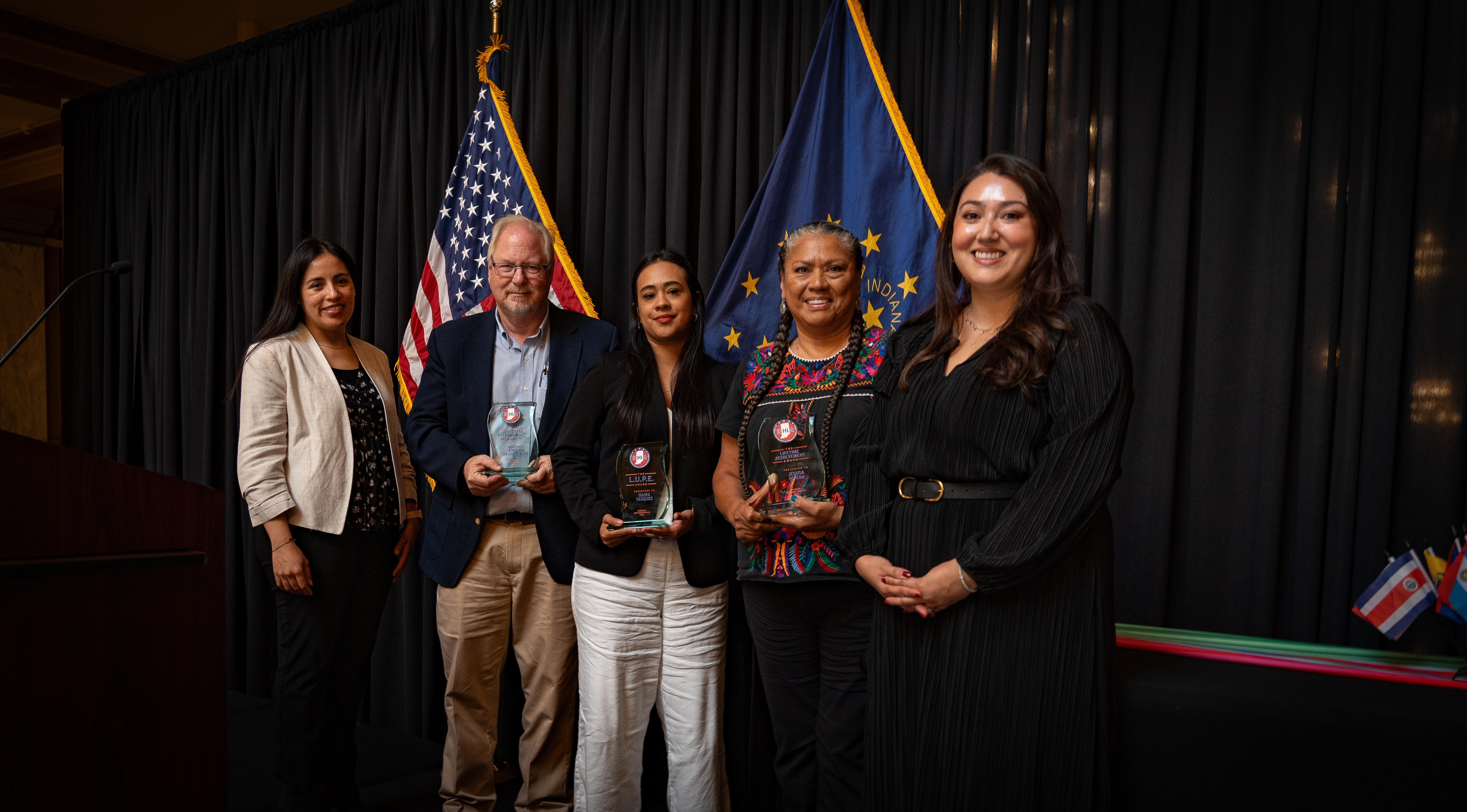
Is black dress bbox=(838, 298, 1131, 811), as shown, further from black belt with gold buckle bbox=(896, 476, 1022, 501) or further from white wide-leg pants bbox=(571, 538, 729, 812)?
white wide-leg pants bbox=(571, 538, 729, 812)

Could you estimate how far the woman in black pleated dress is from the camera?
4.83 ft

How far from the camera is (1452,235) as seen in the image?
1.98m

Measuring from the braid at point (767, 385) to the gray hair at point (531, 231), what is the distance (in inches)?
32.6

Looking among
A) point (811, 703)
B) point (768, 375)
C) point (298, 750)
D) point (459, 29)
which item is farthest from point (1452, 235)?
point (459, 29)

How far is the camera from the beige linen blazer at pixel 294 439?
2436 mm

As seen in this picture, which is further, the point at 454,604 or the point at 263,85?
the point at 263,85

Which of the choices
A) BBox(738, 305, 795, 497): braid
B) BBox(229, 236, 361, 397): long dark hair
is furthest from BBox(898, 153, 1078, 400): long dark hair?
BBox(229, 236, 361, 397): long dark hair

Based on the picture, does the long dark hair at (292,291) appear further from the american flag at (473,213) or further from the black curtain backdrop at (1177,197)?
the black curtain backdrop at (1177,197)

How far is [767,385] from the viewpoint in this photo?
2119 mm

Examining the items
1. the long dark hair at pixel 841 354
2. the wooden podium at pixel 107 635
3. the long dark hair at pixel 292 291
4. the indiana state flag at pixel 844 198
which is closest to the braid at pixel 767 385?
the long dark hair at pixel 841 354

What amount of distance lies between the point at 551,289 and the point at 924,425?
73.7 inches

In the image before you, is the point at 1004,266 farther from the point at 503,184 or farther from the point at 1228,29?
the point at 503,184

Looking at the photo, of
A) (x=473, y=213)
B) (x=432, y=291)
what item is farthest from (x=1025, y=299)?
(x=432, y=291)

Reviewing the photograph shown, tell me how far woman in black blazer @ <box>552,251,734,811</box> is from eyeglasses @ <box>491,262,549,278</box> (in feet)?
1.45
